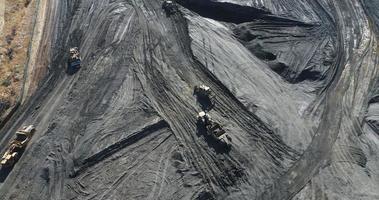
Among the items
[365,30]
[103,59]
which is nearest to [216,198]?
[103,59]

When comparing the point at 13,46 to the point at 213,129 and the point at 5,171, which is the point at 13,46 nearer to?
the point at 5,171

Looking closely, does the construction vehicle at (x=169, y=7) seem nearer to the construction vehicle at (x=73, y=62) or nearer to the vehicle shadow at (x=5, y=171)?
the construction vehicle at (x=73, y=62)

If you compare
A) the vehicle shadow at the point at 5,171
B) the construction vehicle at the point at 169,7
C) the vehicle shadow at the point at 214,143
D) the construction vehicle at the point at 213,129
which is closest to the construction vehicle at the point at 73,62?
the vehicle shadow at the point at 5,171

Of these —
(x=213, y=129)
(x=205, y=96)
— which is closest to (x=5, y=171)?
(x=213, y=129)

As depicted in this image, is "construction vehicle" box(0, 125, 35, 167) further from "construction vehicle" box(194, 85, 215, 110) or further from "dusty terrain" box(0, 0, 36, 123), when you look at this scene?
"construction vehicle" box(194, 85, 215, 110)

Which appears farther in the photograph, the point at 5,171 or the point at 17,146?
the point at 17,146
